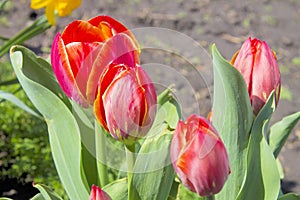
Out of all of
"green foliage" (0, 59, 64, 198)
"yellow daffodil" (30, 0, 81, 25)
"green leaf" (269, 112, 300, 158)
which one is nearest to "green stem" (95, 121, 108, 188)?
"green leaf" (269, 112, 300, 158)

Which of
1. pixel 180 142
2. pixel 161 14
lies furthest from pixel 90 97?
pixel 161 14

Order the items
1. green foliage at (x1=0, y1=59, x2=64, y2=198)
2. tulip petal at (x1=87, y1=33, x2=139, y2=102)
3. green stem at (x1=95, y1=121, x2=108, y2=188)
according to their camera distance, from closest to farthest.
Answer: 1. tulip petal at (x1=87, y1=33, x2=139, y2=102)
2. green stem at (x1=95, y1=121, x2=108, y2=188)
3. green foliage at (x1=0, y1=59, x2=64, y2=198)

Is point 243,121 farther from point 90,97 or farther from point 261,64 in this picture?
point 90,97

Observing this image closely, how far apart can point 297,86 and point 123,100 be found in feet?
7.19

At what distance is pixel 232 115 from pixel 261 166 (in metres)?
0.11

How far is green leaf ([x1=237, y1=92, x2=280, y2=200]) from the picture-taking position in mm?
1168

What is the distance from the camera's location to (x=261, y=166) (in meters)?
1.21

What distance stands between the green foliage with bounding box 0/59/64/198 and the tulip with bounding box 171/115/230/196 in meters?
1.18

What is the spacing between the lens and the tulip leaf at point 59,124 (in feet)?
4.12

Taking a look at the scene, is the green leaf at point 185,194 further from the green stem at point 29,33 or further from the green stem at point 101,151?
the green stem at point 29,33

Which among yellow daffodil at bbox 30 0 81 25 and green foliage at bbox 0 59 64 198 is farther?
green foliage at bbox 0 59 64 198

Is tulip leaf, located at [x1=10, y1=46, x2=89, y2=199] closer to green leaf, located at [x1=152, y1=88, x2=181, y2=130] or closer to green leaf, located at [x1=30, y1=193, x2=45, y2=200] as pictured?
green leaf, located at [x1=30, y1=193, x2=45, y2=200]

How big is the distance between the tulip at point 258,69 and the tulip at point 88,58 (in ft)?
0.71

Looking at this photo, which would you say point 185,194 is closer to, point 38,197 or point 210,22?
point 38,197
